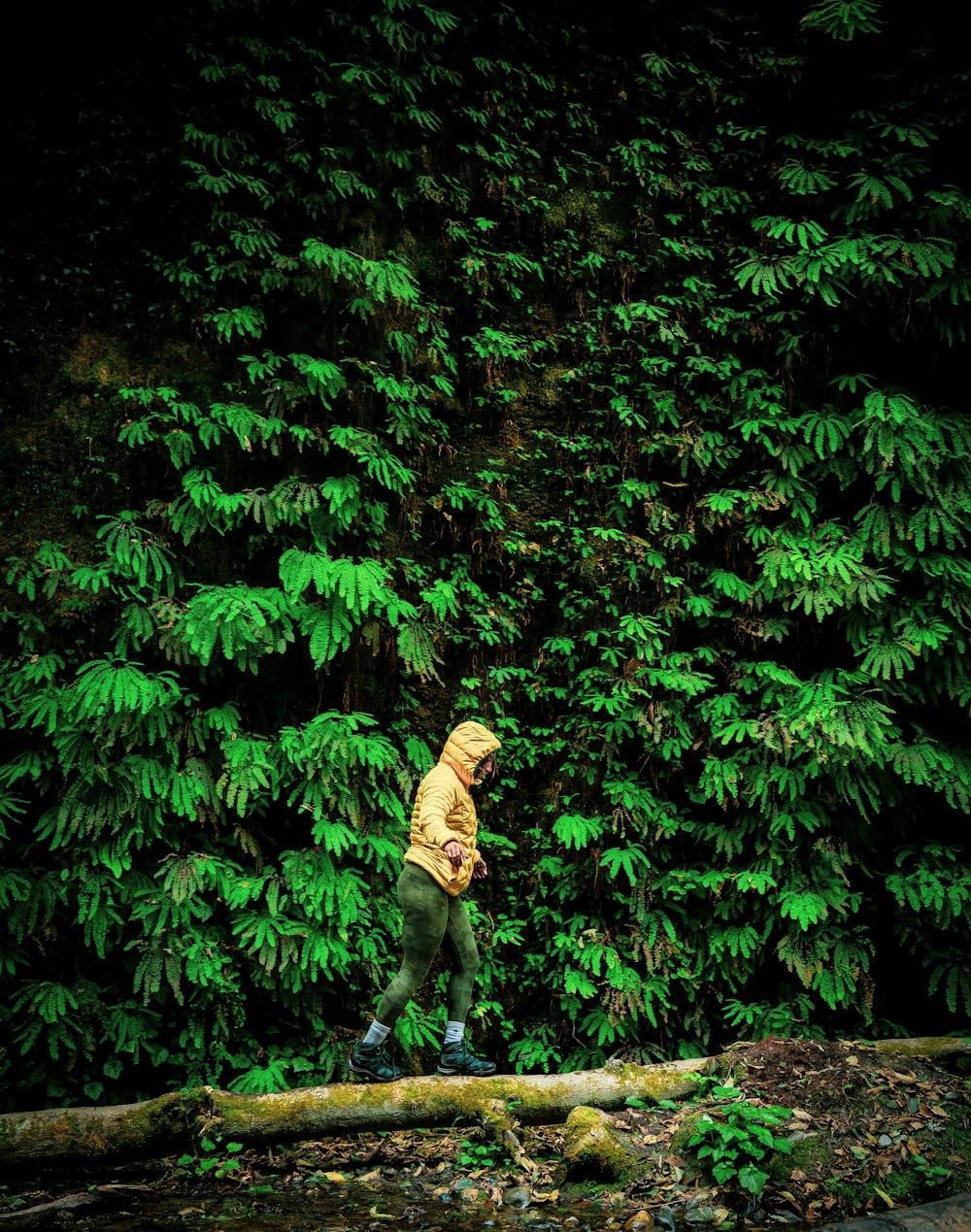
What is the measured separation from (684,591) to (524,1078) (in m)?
4.55

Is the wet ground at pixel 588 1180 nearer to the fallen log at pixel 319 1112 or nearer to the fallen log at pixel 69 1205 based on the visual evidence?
the fallen log at pixel 69 1205

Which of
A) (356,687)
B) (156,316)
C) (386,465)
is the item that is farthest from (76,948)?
(156,316)

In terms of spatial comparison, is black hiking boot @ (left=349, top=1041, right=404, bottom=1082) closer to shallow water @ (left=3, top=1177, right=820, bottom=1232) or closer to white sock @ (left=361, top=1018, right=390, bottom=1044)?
white sock @ (left=361, top=1018, right=390, bottom=1044)

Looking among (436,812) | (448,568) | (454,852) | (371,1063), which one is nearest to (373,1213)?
(371,1063)

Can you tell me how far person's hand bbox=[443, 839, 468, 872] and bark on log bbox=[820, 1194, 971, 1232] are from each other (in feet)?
8.08

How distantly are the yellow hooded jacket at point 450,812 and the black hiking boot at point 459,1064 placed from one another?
109 cm

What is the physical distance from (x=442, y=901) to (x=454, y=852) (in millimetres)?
414

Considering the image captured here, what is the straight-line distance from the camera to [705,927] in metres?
6.87

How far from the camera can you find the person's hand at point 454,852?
474cm

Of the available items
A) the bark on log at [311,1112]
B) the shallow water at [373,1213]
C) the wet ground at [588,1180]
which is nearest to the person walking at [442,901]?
the bark on log at [311,1112]

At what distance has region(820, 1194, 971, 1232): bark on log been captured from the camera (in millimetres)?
3047

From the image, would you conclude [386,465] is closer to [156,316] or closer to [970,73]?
[156,316]

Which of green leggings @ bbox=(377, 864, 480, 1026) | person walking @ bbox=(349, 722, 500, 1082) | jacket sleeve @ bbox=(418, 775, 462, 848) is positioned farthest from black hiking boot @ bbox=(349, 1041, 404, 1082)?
jacket sleeve @ bbox=(418, 775, 462, 848)

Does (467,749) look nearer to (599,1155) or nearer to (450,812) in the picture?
(450,812)
